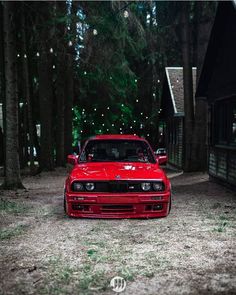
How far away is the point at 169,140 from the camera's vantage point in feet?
102

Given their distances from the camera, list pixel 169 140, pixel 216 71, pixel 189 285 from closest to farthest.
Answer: pixel 189 285
pixel 216 71
pixel 169 140

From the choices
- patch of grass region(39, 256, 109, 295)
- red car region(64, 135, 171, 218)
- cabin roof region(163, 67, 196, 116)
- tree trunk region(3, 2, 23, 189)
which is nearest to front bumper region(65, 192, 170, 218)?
red car region(64, 135, 171, 218)

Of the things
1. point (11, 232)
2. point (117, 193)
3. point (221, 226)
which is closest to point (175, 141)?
point (221, 226)

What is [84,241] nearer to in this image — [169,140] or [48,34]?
[48,34]

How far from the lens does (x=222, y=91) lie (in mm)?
14273

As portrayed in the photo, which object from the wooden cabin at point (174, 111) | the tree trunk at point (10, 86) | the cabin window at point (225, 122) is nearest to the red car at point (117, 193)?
the tree trunk at point (10, 86)

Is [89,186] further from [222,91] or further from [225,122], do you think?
[222,91]

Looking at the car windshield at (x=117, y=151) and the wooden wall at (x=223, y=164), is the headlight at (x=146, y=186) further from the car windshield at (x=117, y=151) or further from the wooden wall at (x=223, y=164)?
the wooden wall at (x=223, y=164)

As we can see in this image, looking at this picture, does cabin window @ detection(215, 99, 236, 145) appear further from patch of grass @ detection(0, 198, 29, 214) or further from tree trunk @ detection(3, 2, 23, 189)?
patch of grass @ detection(0, 198, 29, 214)

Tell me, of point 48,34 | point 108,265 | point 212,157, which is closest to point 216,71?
point 212,157

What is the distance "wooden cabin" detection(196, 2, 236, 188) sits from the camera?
1324 cm

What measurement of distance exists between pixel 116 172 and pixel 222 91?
7.87 m

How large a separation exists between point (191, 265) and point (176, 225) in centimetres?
234

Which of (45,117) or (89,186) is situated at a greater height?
(45,117)
